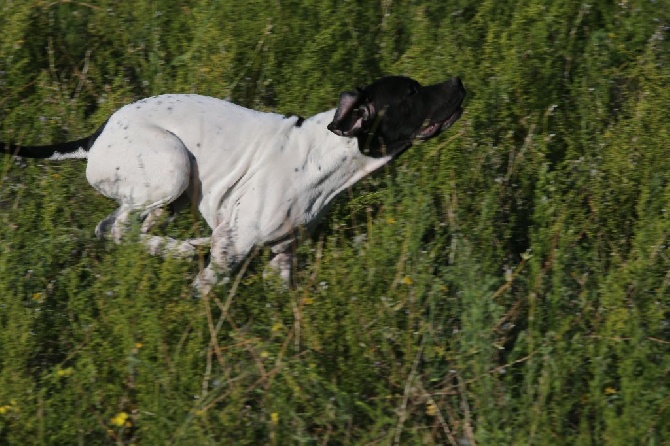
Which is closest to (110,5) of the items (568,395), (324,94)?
(324,94)

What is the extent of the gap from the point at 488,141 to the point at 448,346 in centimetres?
165

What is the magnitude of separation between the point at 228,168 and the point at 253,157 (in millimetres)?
121

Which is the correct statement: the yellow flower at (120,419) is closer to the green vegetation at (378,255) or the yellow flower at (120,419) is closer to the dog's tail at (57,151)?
the green vegetation at (378,255)

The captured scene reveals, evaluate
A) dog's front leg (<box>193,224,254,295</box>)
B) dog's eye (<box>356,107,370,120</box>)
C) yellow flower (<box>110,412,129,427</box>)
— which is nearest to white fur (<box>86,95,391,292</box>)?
dog's front leg (<box>193,224,254,295</box>)

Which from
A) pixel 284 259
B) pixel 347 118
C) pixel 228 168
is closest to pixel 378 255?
pixel 284 259

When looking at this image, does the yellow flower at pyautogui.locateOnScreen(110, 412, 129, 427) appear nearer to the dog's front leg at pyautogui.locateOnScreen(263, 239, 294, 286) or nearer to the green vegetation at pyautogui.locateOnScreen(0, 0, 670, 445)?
the green vegetation at pyautogui.locateOnScreen(0, 0, 670, 445)

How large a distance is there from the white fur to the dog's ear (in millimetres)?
94

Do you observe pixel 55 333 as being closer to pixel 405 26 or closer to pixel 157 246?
pixel 157 246

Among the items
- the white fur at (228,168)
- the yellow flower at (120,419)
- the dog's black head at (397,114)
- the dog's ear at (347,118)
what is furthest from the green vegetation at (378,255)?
the dog's ear at (347,118)

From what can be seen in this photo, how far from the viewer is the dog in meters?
4.57

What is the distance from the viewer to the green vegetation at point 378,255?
150 inches

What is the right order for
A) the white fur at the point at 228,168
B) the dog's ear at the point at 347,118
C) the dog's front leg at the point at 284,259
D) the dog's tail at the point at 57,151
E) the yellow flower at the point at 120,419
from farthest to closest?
the dog's tail at the point at 57,151 < the dog's front leg at the point at 284,259 < the white fur at the point at 228,168 < the dog's ear at the point at 347,118 < the yellow flower at the point at 120,419

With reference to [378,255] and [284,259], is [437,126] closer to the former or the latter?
[378,255]

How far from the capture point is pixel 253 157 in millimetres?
4676
